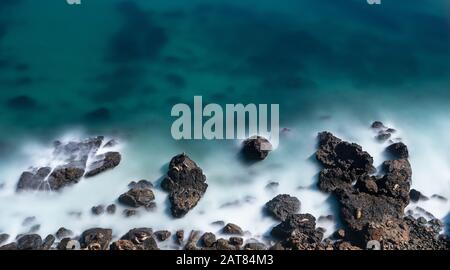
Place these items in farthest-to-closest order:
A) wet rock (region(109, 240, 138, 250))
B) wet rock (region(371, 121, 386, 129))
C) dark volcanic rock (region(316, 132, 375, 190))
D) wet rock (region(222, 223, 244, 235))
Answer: wet rock (region(371, 121, 386, 129)) < dark volcanic rock (region(316, 132, 375, 190)) < wet rock (region(222, 223, 244, 235)) < wet rock (region(109, 240, 138, 250))

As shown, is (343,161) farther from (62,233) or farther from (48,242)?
(48,242)

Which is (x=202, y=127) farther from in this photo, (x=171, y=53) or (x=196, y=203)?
(x=171, y=53)

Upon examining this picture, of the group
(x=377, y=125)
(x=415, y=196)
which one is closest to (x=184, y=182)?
(x=415, y=196)

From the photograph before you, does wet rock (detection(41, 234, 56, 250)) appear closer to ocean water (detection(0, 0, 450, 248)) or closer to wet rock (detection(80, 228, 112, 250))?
ocean water (detection(0, 0, 450, 248))

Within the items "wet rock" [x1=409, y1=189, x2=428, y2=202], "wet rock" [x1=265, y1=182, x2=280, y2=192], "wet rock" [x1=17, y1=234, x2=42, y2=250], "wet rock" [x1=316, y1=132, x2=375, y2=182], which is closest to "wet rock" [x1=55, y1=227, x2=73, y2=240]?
"wet rock" [x1=17, y1=234, x2=42, y2=250]

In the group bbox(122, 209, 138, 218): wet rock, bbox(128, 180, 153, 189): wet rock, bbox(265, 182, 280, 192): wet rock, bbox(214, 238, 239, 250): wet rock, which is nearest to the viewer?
bbox(214, 238, 239, 250): wet rock

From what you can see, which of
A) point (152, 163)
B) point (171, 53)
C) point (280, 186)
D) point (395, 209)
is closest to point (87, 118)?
point (152, 163)
